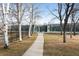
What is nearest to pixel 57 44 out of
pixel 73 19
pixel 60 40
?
pixel 60 40

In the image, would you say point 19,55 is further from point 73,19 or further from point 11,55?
point 73,19

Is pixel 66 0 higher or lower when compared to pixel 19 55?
higher

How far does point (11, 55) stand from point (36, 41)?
0.45 meters

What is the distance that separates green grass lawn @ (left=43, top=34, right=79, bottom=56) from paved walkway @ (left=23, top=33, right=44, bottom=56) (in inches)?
2.4

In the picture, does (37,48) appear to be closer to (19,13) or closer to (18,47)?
(18,47)

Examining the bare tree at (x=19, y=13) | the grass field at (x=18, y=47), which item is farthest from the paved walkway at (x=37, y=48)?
the bare tree at (x=19, y=13)

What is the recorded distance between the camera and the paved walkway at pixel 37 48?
587 centimetres

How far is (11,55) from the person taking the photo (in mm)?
5844

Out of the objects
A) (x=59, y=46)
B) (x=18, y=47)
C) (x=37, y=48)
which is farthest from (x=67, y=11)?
(x=18, y=47)

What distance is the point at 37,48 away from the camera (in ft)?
19.6

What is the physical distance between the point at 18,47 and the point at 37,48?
0.91 ft

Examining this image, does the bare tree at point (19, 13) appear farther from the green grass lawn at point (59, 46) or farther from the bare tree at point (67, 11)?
the bare tree at point (67, 11)

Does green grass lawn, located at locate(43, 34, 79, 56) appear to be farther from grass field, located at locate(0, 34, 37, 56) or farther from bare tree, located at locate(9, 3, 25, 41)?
bare tree, located at locate(9, 3, 25, 41)

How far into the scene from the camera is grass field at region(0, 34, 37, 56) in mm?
5859
